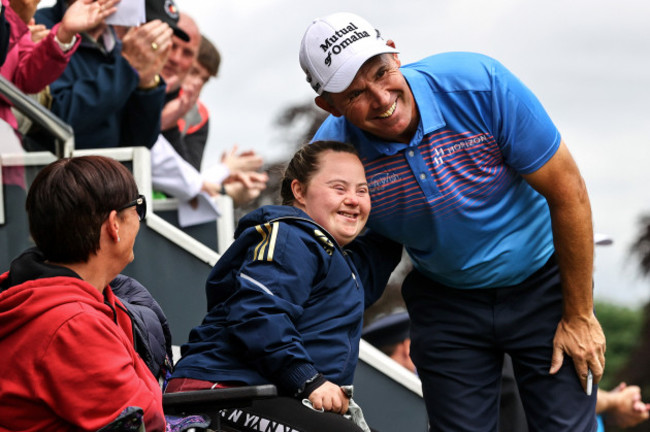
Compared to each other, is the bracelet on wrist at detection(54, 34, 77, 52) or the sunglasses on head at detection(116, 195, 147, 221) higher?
the sunglasses on head at detection(116, 195, 147, 221)

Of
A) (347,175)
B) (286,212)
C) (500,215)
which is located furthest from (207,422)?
(500,215)

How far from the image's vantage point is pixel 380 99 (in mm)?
3367

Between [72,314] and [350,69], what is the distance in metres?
1.40

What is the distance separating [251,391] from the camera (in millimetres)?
2613

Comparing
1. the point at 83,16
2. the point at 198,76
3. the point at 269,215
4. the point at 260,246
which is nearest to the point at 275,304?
the point at 260,246

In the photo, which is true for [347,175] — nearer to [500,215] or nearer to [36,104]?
[500,215]

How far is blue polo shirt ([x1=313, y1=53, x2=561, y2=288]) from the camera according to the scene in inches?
133

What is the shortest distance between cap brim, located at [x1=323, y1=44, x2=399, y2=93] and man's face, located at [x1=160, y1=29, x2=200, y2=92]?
3319mm

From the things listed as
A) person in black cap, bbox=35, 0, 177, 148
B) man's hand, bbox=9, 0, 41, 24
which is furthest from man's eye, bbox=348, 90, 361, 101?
person in black cap, bbox=35, 0, 177, 148

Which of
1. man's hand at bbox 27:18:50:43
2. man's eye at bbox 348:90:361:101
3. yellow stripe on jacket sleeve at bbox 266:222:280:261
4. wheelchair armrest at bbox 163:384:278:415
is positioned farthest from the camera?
man's hand at bbox 27:18:50:43

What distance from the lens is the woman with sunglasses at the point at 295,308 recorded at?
3006mm

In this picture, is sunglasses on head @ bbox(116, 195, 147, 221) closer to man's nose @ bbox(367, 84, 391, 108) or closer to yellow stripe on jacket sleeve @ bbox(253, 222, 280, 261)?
yellow stripe on jacket sleeve @ bbox(253, 222, 280, 261)

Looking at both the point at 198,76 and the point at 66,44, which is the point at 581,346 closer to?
the point at 66,44

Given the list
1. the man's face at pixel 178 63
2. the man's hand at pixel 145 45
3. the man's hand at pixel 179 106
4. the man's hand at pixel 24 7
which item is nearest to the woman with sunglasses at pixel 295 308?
the man's hand at pixel 24 7
